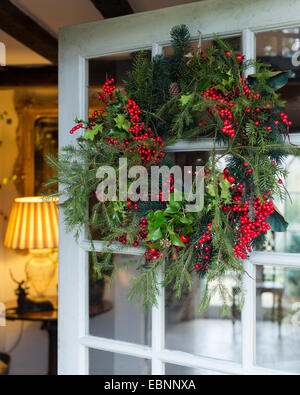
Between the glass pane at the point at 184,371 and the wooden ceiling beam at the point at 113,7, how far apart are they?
125cm

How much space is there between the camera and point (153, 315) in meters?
1.26

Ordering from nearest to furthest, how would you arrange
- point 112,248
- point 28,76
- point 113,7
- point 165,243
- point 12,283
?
point 165,243, point 112,248, point 113,7, point 28,76, point 12,283

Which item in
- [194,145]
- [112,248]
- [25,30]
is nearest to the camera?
[194,145]

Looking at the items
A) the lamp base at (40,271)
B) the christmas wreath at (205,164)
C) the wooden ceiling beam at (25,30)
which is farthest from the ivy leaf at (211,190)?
the lamp base at (40,271)

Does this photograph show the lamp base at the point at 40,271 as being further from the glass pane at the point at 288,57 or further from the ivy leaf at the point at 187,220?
the glass pane at the point at 288,57

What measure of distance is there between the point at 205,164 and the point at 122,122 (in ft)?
0.78

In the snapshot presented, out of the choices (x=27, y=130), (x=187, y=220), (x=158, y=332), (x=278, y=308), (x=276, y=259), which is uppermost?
(x=27, y=130)

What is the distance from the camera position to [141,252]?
1.25 meters

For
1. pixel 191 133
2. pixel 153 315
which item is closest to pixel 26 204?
pixel 153 315

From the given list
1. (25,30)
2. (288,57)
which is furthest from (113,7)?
(288,57)

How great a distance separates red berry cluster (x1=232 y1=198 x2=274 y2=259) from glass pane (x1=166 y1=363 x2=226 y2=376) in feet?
1.35
